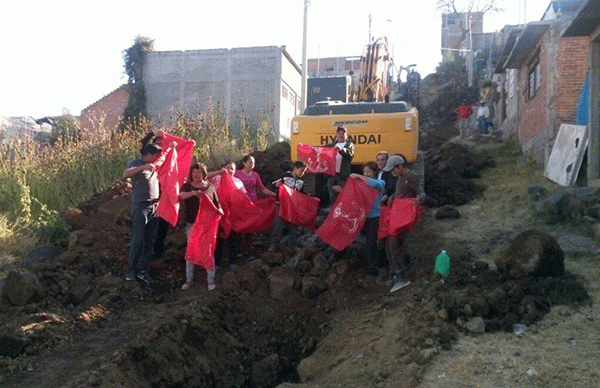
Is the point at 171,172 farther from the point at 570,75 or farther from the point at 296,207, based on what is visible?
the point at 570,75

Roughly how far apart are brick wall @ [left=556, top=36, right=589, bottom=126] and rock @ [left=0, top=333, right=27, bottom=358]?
451 inches

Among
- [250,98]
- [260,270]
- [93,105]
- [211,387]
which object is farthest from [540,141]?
[93,105]

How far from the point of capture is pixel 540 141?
585 inches

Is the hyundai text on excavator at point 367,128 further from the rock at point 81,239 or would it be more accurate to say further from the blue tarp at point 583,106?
the rock at point 81,239

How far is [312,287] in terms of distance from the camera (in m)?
8.13

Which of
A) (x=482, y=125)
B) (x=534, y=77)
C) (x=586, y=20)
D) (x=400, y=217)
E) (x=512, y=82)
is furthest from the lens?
(x=482, y=125)

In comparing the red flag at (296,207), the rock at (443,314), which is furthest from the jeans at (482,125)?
the rock at (443,314)

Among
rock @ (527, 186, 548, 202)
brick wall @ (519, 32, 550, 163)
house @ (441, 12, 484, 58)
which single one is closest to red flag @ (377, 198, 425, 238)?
rock @ (527, 186, 548, 202)

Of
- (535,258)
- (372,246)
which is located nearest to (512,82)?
(372,246)

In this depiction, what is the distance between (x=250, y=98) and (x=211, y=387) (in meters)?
23.2

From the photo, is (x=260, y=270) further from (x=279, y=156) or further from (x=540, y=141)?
(x=540, y=141)

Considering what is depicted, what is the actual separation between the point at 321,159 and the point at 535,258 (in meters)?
4.38

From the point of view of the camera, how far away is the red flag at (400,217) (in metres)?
7.57

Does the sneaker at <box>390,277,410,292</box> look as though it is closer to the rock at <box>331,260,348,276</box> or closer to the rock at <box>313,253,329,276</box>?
the rock at <box>331,260,348,276</box>
